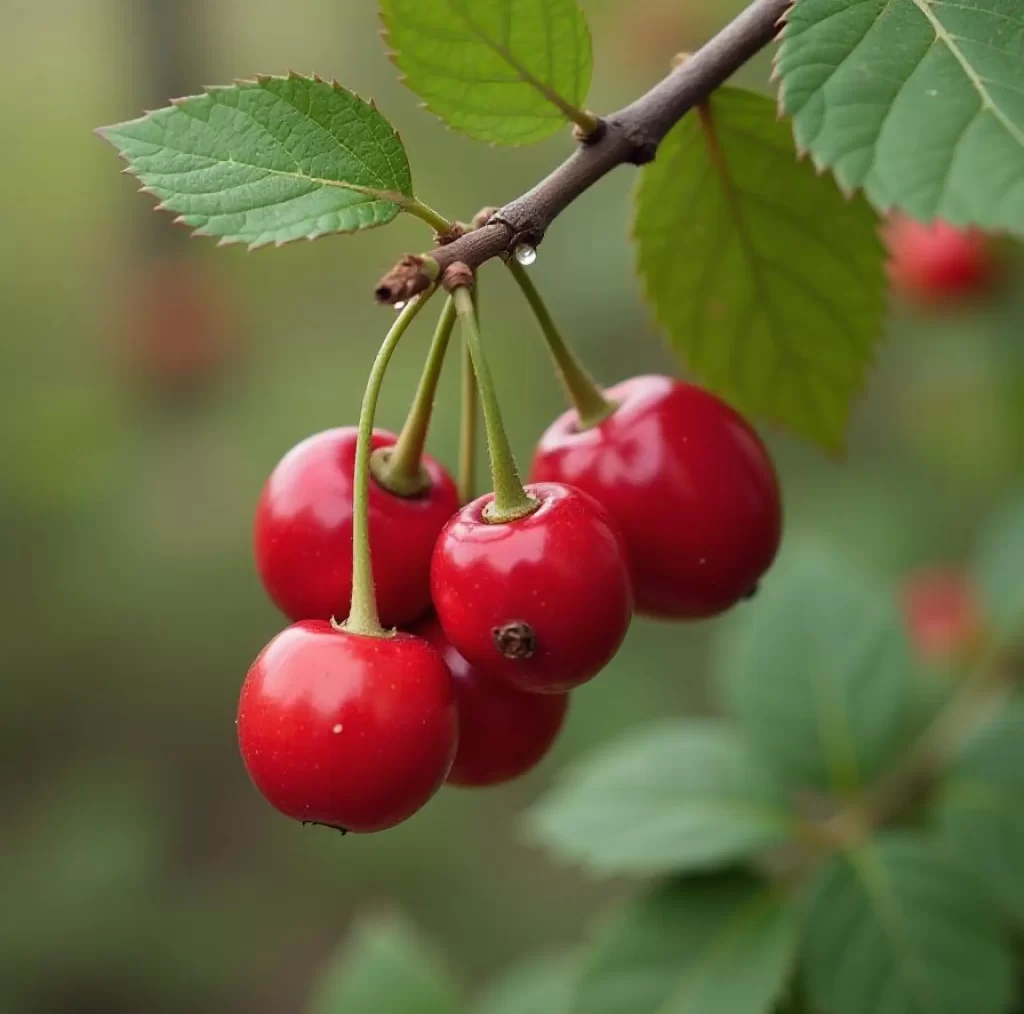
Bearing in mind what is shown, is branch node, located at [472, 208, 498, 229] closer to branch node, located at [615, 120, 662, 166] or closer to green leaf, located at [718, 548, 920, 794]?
branch node, located at [615, 120, 662, 166]

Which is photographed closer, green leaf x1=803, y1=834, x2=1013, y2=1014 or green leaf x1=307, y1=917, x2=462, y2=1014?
green leaf x1=803, y1=834, x2=1013, y2=1014

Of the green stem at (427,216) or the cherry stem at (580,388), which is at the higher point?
the green stem at (427,216)

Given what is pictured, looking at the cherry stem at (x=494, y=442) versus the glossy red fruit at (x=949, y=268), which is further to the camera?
the glossy red fruit at (x=949, y=268)

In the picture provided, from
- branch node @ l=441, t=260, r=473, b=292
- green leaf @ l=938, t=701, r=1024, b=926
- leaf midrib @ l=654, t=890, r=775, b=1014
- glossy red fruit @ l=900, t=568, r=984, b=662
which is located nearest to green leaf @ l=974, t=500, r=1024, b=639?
glossy red fruit @ l=900, t=568, r=984, b=662

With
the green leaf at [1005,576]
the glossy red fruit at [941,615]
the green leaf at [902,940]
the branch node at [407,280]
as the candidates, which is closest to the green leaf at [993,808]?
the green leaf at [902,940]

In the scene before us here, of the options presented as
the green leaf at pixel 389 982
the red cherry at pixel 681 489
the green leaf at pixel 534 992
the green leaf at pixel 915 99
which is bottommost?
the green leaf at pixel 534 992

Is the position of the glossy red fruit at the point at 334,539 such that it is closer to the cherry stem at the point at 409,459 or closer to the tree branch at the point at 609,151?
the cherry stem at the point at 409,459

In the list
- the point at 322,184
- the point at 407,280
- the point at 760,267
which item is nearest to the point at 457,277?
the point at 407,280

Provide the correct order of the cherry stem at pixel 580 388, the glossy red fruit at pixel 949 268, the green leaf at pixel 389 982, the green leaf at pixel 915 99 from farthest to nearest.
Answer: the glossy red fruit at pixel 949 268, the green leaf at pixel 389 982, the cherry stem at pixel 580 388, the green leaf at pixel 915 99
